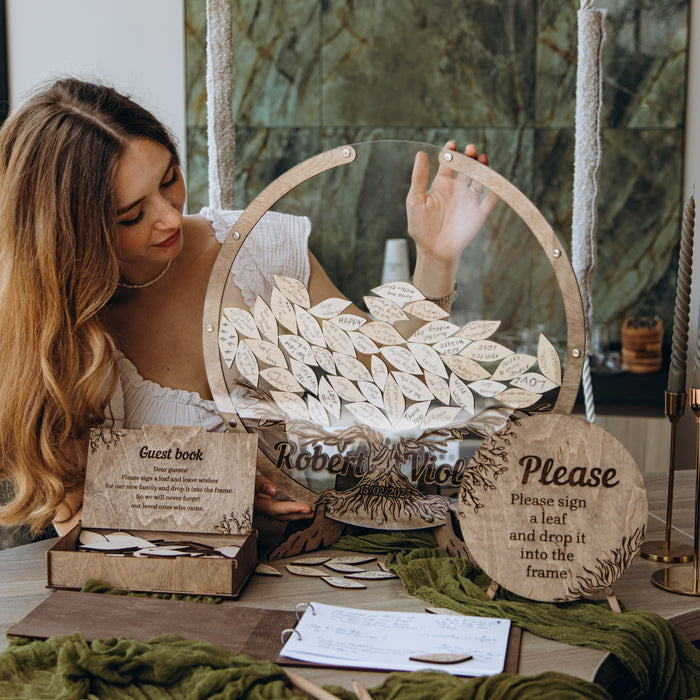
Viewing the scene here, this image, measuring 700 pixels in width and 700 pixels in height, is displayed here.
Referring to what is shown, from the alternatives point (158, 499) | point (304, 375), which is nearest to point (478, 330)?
point (304, 375)

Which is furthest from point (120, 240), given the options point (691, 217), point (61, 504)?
point (691, 217)

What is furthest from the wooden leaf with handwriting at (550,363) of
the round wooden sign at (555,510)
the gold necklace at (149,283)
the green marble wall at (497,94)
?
the green marble wall at (497,94)

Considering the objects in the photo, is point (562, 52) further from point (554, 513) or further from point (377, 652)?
point (377, 652)

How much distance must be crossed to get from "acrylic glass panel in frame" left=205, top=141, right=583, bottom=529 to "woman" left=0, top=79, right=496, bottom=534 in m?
0.02

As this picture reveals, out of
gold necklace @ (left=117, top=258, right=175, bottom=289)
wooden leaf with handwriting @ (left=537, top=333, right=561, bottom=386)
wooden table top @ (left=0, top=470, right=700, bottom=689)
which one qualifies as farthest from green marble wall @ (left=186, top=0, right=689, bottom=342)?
wooden table top @ (left=0, top=470, right=700, bottom=689)

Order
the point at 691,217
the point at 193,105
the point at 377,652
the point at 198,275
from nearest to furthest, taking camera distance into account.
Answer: the point at 377,652, the point at 691,217, the point at 198,275, the point at 193,105

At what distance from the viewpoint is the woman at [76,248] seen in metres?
0.97

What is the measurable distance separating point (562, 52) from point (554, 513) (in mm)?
2439

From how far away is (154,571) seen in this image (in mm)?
882

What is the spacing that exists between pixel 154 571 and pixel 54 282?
401mm

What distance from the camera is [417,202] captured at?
973 mm

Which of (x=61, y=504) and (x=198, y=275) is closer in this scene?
(x=61, y=504)

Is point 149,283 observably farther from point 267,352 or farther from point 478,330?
point 478,330

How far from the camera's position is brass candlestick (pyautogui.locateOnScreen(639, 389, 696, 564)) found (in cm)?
94
